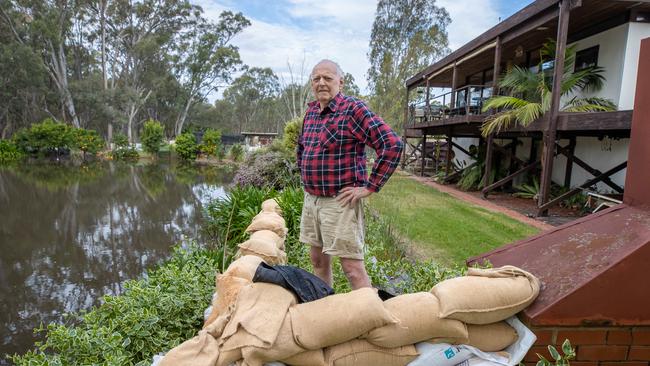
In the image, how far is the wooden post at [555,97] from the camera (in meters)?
6.51

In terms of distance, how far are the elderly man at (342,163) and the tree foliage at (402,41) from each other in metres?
25.2

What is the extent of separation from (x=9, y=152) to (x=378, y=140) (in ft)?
87.1

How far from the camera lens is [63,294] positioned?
4949 mm

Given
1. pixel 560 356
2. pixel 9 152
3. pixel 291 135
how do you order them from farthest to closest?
pixel 9 152 → pixel 291 135 → pixel 560 356

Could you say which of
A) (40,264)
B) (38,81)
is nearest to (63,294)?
(40,264)

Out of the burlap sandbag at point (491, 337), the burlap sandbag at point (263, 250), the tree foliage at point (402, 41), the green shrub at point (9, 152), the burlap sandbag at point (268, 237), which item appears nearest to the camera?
the burlap sandbag at point (491, 337)

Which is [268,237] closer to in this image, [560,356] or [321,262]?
[321,262]

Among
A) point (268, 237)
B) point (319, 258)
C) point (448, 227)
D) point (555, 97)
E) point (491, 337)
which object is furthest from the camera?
point (555, 97)

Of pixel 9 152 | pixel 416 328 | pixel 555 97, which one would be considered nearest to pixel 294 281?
pixel 416 328

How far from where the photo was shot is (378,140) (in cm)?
211

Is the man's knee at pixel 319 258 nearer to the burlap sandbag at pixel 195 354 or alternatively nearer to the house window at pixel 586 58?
the burlap sandbag at pixel 195 354

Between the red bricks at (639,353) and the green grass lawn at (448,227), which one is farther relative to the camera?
the green grass lawn at (448,227)

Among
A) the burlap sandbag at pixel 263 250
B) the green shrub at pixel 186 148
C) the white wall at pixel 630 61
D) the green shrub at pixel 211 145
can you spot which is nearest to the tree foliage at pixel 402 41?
the green shrub at pixel 211 145

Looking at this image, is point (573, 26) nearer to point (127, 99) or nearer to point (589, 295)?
point (589, 295)
